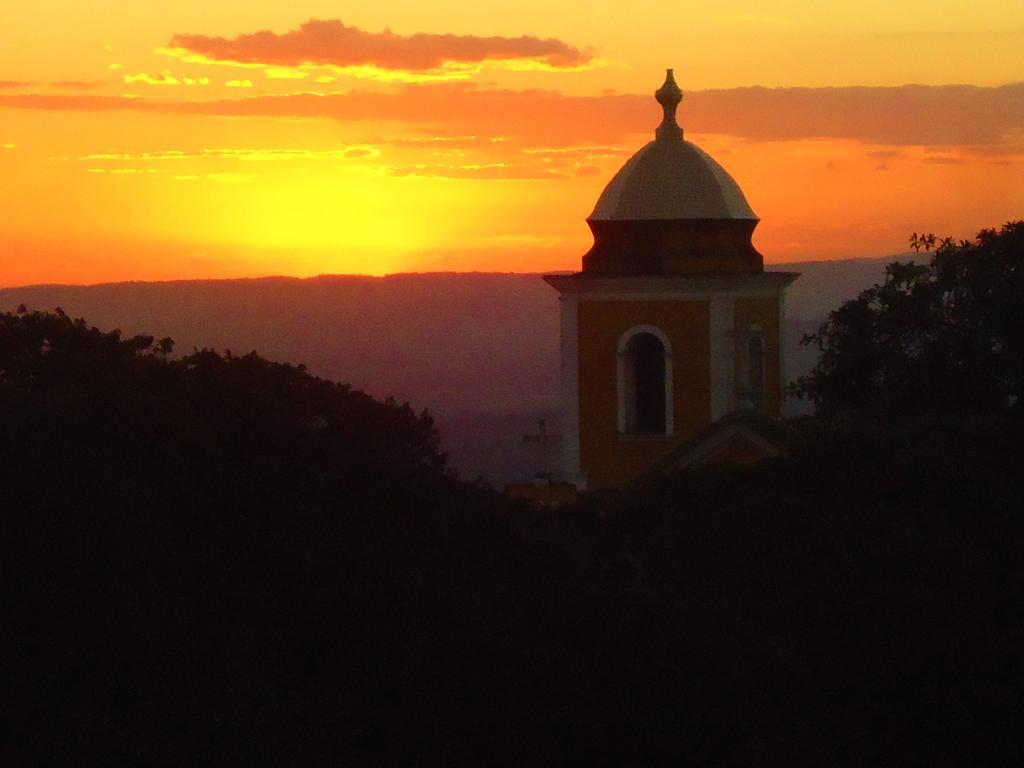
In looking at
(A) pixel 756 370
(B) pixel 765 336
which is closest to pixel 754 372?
(A) pixel 756 370

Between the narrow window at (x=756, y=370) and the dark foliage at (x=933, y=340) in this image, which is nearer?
the dark foliage at (x=933, y=340)

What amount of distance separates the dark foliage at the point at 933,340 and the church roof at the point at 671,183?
6.74ft

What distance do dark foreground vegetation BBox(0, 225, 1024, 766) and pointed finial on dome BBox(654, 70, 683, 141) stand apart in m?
12.0

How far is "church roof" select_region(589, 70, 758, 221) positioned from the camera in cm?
2886

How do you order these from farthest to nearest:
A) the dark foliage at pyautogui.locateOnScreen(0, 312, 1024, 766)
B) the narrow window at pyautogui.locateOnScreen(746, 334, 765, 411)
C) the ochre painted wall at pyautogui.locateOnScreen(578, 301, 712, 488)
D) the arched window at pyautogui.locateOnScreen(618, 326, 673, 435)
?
the narrow window at pyautogui.locateOnScreen(746, 334, 765, 411) → the arched window at pyautogui.locateOnScreen(618, 326, 673, 435) → the ochre painted wall at pyautogui.locateOnScreen(578, 301, 712, 488) → the dark foliage at pyautogui.locateOnScreen(0, 312, 1024, 766)

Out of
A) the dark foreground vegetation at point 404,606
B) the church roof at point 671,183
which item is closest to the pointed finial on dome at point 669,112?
the church roof at point 671,183

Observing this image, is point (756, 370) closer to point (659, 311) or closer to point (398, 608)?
point (659, 311)

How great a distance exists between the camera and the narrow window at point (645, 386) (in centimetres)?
2941

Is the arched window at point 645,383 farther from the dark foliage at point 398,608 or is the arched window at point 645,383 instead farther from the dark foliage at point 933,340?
the dark foliage at point 398,608

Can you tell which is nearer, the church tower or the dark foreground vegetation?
the dark foreground vegetation

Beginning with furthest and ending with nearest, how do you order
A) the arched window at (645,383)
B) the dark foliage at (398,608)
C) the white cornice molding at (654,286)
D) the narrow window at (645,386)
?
1. the narrow window at (645,386)
2. the arched window at (645,383)
3. the white cornice molding at (654,286)
4. the dark foliage at (398,608)

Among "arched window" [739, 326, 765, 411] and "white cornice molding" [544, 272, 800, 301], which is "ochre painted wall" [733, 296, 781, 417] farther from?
"white cornice molding" [544, 272, 800, 301]

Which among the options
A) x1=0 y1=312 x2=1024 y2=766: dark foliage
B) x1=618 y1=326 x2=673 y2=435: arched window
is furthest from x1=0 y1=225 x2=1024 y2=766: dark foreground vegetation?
x1=618 y1=326 x2=673 y2=435: arched window

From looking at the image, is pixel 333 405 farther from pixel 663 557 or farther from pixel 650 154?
pixel 650 154
